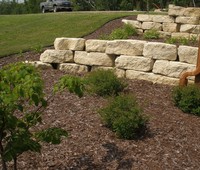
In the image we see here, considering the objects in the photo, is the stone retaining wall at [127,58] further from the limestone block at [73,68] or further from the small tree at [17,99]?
the small tree at [17,99]

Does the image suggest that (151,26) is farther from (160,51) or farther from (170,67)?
(170,67)

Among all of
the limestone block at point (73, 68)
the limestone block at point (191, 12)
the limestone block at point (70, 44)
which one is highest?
the limestone block at point (191, 12)

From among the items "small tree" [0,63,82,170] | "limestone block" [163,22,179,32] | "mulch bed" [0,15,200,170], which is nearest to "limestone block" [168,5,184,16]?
"limestone block" [163,22,179,32]

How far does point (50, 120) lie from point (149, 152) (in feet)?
5.08

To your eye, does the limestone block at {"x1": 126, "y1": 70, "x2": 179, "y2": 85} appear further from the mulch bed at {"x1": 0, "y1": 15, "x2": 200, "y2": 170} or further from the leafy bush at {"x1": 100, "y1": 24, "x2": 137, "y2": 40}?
the leafy bush at {"x1": 100, "y1": 24, "x2": 137, "y2": 40}

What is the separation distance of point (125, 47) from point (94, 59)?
0.74 metres

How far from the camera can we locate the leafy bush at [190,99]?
5.80 m

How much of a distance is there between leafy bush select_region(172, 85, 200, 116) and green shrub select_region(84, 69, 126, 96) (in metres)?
1.05

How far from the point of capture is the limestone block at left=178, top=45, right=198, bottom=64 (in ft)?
21.9

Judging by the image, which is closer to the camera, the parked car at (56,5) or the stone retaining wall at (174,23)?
the stone retaining wall at (174,23)

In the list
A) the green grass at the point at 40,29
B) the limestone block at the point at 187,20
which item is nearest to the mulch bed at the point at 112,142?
the green grass at the point at 40,29

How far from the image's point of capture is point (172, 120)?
18.3 feet

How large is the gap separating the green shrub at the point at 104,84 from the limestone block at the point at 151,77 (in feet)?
2.49

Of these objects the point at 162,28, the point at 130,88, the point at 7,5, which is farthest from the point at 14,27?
the point at 7,5
